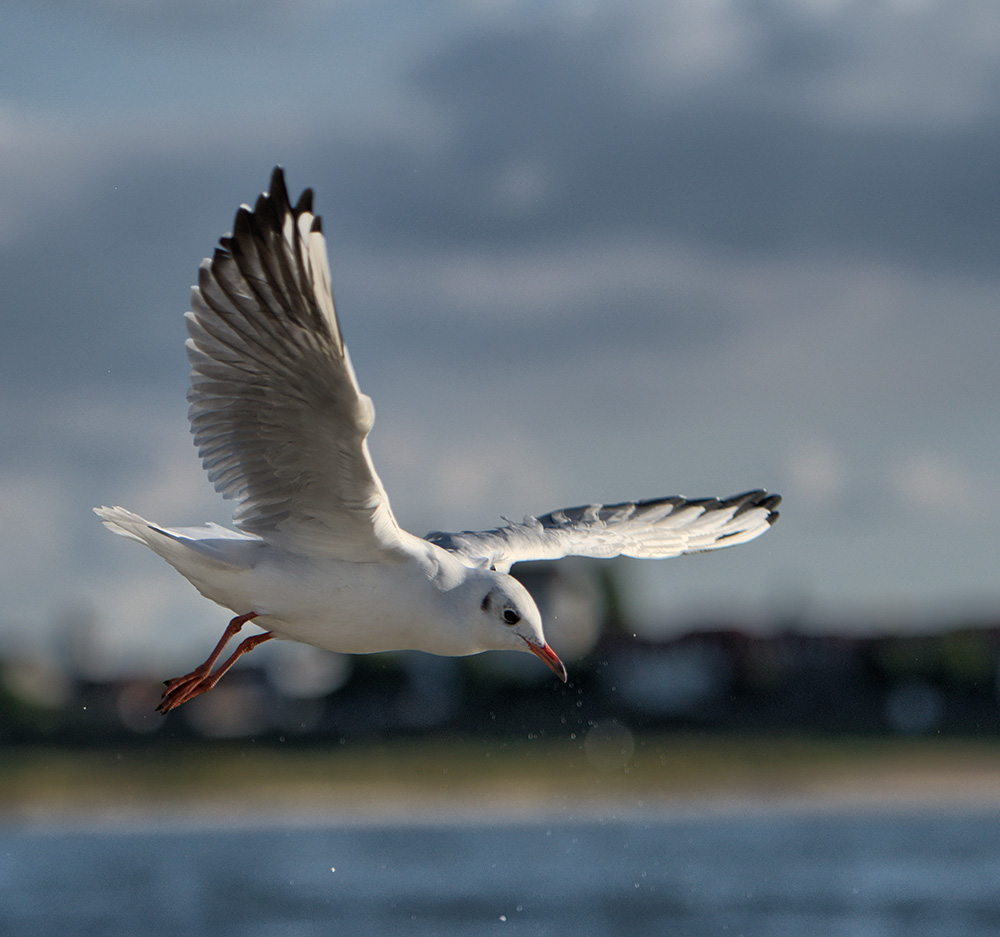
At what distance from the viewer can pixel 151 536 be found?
26.2ft

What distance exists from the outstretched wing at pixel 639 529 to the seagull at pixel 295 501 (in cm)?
70

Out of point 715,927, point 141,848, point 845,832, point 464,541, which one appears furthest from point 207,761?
point 464,541

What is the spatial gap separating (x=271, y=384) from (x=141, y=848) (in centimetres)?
5792

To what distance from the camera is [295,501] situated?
25.3 feet

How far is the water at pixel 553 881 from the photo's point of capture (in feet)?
107

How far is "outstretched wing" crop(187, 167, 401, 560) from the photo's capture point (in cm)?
686

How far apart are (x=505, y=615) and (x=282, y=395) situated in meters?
1.41

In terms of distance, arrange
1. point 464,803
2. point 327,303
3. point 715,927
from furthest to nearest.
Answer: point 464,803 < point 715,927 < point 327,303

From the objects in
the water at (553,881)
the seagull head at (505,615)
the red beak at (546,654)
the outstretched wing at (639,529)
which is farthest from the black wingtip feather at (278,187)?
the water at (553,881)

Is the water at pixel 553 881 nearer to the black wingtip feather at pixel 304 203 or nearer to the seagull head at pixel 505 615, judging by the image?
the seagull head at pixel 505 615

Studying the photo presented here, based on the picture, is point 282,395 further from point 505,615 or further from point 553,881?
point 553,881

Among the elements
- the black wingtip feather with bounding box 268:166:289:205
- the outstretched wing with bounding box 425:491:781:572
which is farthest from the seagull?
the outstretched wing with bounding box 425:491:781:572

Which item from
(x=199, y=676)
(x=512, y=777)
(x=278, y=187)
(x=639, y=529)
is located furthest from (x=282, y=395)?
(x=512, y=777)

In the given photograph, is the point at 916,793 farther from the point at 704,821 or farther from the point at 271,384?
the point at 271,384
